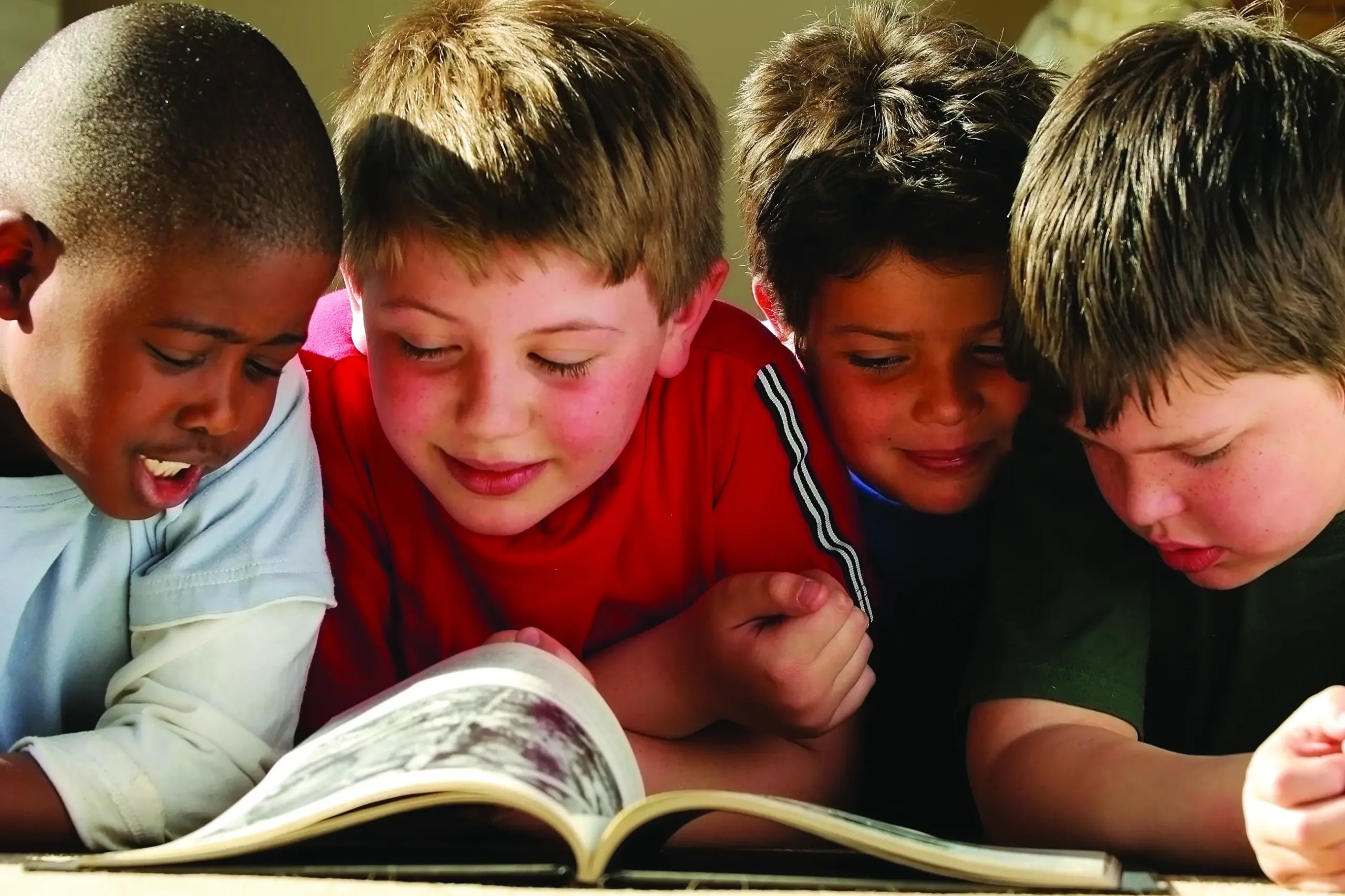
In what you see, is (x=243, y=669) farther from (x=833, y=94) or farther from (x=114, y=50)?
(x=833, y=94)

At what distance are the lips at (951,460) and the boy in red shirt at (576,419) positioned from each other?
2.3 inches

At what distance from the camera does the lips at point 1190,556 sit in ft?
2.61

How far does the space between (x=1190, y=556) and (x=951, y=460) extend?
0.23 m

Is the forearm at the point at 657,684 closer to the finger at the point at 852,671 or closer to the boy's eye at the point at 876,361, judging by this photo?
the finger at the point at 852,671

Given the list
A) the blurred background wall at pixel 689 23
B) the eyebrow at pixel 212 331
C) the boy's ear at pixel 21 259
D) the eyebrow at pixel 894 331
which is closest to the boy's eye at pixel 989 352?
the eyebrow at pixel 894 331

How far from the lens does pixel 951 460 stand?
1004mm

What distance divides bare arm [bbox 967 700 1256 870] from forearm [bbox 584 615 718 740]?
0.20 m

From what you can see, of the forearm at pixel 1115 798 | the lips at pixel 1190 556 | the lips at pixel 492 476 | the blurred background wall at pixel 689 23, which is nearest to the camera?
the forearm at pixel 1115 798

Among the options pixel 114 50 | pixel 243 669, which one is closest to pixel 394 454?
pixel 243 669

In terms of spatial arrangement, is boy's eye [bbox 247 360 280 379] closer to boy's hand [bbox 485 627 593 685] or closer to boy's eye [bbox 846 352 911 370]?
boy's hand [bbox 485 627 593 685]

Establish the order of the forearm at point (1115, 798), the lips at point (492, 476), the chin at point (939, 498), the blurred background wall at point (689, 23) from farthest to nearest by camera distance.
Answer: the blurred background wall at point (689, 23)
the chin at point (939, 498)
the lips at point (492, 476)
the forearm at point (1115, 798)

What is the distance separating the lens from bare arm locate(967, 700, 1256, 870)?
2.28 feet

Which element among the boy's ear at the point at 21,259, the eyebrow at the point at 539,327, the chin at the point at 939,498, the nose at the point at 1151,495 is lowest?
the chin at the point at 939,498

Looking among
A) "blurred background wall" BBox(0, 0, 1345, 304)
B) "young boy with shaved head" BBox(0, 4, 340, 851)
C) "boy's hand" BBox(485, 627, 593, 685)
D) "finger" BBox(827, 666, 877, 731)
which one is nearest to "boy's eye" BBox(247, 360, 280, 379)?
"young boy with shaved head" BBox(0, 4, 340, 851)
